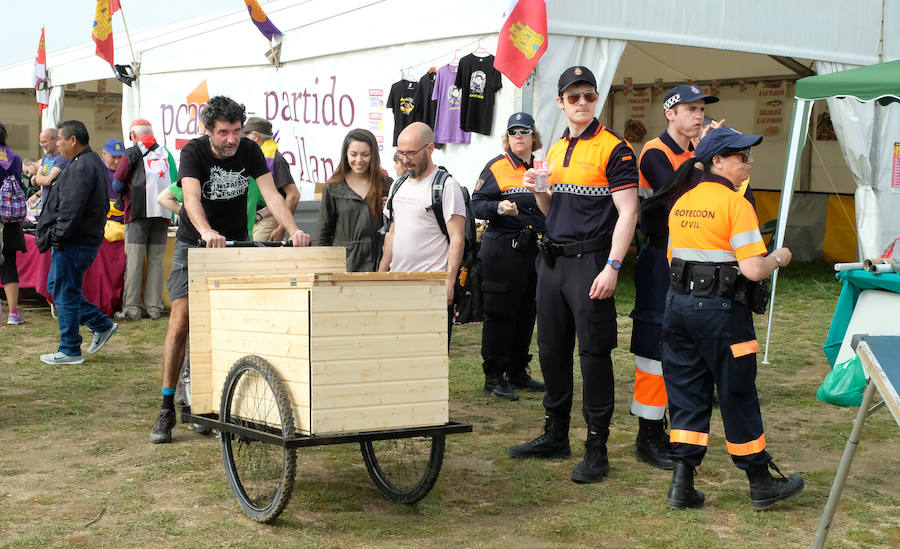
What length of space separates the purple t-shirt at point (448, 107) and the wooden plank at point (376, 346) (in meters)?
6.14

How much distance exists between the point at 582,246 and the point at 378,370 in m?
1.27

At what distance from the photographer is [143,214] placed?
9320 mm

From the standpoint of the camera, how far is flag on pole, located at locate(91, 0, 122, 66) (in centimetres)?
Result: 1451

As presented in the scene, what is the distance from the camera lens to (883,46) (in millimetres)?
12211

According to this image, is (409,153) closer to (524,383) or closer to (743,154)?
(743,154)

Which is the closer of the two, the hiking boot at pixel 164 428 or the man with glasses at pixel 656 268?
the man with glasses at pixel 656 268

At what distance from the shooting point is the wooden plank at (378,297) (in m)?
3.62

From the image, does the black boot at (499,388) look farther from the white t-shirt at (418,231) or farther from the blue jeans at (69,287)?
the blue jeans at (69,287)

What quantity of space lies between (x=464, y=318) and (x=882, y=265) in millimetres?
2723

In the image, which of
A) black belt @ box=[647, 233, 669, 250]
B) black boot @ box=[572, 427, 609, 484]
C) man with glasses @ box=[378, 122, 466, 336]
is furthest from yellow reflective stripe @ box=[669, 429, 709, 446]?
man with glasses @ box=[378, 122, 466, 336]

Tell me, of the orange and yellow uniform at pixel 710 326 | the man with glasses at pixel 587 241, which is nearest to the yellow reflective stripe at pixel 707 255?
the orange and yellow uniform at pixel 710 326

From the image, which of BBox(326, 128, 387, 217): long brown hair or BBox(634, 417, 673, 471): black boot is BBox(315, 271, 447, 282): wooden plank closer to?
BBox(634, 417, 673, 471): black boot

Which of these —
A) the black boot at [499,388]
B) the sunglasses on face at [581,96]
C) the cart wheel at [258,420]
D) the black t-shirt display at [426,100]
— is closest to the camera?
the cart wheel at [258,420]

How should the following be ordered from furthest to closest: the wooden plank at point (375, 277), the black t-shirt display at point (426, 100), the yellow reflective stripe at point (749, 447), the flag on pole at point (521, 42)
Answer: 1. the black t-shirt display at point (426, 100)
2. the flag on pole at point (521, 42)
3. the yellow reflective stripe at point (749, 447)
4. the wooden plank at point (375, 277)
